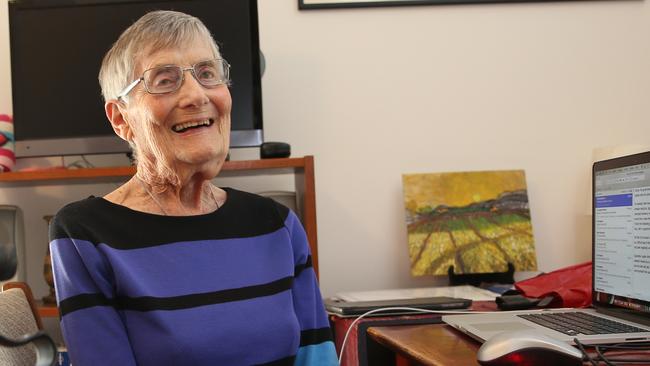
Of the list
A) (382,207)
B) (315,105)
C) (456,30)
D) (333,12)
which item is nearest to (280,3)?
(333,12)

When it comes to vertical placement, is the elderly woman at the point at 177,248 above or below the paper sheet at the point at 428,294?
above

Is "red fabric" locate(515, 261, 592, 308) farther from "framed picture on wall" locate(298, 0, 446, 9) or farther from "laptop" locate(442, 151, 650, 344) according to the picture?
"framed picture on wall" locate(298, 0, 446, 9)

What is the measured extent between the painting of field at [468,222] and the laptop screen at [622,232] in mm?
755

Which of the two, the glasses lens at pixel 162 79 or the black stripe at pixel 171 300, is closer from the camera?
the black stripe at pixel 171 300

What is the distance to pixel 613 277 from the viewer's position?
125cm

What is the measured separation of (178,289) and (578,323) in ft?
2.11

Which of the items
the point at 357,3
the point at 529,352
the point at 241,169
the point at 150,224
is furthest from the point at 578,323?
the point at 357,3

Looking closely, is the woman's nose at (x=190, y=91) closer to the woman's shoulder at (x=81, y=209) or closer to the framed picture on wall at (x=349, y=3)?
the woman's shoulder at (x=81, y=209)

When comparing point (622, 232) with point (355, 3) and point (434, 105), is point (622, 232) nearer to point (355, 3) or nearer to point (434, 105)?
point (434, 105)

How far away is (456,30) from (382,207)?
1.92ft

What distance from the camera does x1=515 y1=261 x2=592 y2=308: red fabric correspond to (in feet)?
4.86

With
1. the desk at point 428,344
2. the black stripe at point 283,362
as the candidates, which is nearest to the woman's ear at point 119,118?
the black stripe at point 283,362

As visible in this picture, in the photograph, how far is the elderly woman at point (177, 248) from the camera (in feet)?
3.56

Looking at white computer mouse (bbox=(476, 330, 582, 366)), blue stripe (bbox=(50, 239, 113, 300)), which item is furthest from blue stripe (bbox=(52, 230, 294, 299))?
white computer mouse (bbox=(476, 330, 582, 366))
